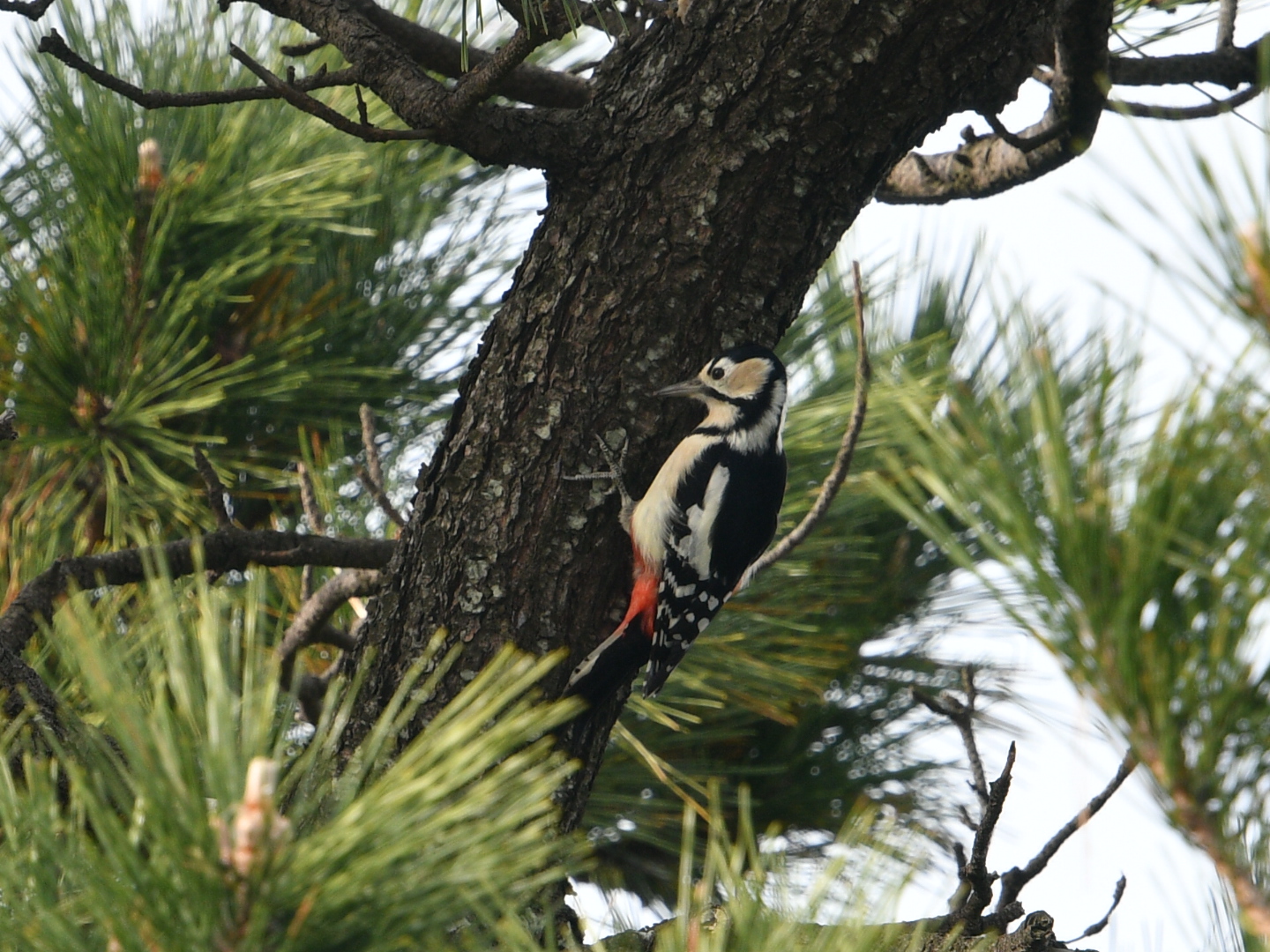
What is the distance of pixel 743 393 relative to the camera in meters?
2.18

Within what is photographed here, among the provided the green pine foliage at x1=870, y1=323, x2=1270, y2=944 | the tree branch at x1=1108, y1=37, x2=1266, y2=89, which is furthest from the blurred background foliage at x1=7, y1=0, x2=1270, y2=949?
the tree branch at x1=1108, y1=37, x2=1266, y2=89

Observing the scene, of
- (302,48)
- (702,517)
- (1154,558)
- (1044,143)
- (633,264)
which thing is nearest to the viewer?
(1154,558)

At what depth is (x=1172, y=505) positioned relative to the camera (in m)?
0.72

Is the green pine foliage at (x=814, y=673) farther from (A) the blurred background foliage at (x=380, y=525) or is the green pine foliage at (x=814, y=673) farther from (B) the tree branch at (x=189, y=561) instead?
(B) the tree branch at (x=189, y=561)

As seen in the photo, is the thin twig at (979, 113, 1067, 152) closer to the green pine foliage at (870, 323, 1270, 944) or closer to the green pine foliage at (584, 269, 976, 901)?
the green pine foliage at (584, 269, 976, 901)

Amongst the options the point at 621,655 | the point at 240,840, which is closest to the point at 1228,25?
the point at 621,655

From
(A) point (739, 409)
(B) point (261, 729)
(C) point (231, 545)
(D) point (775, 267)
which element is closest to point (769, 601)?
(A) point (739, 409)

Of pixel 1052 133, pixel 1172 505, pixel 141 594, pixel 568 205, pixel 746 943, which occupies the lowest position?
pixel 746 943

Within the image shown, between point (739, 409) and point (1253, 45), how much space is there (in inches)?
39.7

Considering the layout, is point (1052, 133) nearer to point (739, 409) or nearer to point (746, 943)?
point (739, 409)

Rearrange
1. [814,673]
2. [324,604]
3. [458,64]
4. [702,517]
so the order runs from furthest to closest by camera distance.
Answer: [814,673] < [702,517] < [458,64] < [324,604]

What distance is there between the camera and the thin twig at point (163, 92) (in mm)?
1594

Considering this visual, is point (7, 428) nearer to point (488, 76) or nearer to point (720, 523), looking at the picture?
point (488, 76)

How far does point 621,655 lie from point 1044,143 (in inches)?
42.8
